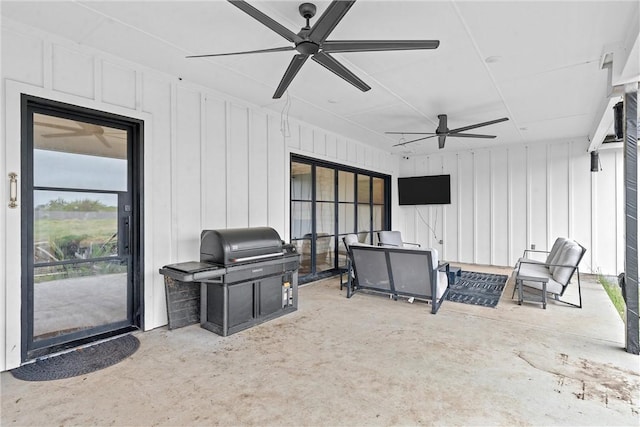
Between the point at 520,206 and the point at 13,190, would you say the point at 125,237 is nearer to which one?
the point at 13,190

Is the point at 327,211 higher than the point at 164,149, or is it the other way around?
the point at 164,149

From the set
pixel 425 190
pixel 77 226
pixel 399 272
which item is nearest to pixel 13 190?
pixel 77 226

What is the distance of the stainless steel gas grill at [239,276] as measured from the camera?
3.40 metres

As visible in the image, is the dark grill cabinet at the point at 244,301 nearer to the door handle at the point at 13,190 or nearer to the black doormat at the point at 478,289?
the door handle at the point at 13,190

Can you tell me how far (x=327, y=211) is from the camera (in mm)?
6434

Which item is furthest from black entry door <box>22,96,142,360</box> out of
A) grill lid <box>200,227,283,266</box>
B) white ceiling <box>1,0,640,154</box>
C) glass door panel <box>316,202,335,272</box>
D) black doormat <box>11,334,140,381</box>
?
glass door panel <box>316,202,335,272</box>

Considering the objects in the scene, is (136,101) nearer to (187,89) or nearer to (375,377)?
(187,89)

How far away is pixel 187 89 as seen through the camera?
12.7ft

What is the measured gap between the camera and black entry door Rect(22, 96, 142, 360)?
2834 millimetres

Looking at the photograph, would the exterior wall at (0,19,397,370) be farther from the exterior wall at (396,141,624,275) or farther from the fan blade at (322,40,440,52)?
the exterior wall at (396,141,624,275)

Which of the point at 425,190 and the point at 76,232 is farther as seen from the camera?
the point at 425,190

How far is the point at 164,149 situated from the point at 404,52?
108 inches

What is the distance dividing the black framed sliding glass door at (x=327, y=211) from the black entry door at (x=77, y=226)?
2.63 metres

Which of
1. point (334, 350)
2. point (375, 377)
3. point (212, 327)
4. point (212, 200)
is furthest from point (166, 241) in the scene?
point (375, 377)
